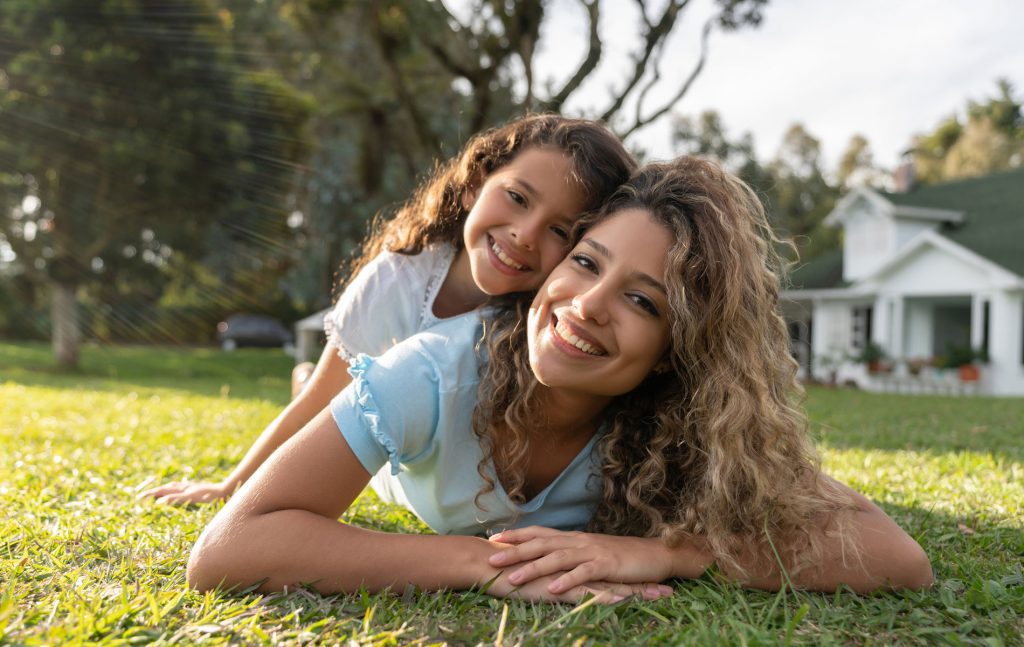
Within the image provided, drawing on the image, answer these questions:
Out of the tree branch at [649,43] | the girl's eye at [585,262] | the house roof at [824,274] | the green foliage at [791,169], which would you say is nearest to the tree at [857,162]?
the green foliage at [791,169]

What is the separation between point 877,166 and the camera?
47.9 metres

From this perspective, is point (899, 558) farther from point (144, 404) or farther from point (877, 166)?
point (877, 166)

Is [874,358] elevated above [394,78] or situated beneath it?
situated beneath

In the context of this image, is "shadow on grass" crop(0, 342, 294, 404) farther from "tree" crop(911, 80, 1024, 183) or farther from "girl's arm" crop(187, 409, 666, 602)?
"tree" crop(911, 80, 1024, 183)

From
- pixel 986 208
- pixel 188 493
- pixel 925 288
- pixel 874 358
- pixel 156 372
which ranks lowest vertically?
pixel 156 372

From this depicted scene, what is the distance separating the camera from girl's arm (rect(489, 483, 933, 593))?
2.27 m

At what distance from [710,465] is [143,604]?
5.29 feet

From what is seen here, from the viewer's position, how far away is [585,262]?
2.45 meters

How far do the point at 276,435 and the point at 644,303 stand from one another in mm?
1911

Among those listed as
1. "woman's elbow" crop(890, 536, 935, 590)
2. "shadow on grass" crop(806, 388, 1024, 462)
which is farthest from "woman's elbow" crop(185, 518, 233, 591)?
"shadow on grass" crop(806, 388, 1024, 462)

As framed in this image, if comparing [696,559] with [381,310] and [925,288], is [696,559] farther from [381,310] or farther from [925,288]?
[925,288]

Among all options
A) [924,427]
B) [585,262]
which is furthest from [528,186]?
[924,427]

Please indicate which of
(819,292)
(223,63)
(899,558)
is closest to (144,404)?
(899,558)

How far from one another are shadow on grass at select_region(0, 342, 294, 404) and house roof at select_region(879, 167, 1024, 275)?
15339 millimetres
